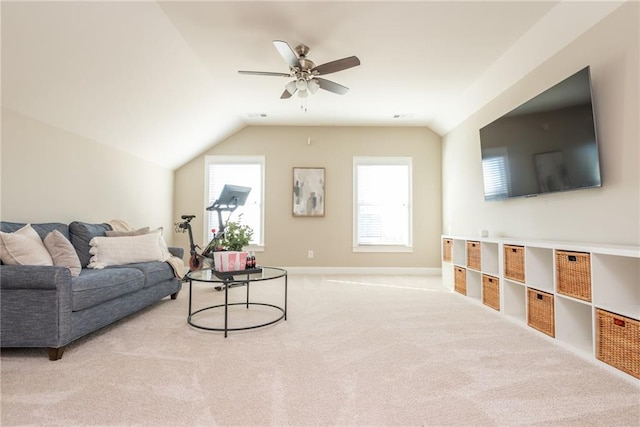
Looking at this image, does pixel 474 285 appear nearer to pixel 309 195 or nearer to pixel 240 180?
pixel 309 195

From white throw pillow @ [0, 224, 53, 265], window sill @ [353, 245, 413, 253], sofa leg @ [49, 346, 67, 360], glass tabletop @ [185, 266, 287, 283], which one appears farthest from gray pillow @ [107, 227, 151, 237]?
window sill @ [353, 245, 413, 253]

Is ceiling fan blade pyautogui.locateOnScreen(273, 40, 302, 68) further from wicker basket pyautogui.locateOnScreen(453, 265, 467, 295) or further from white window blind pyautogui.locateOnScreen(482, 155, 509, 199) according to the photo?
wicker basket pyautogui.locateOnScreen(453, 265, 467, 295)

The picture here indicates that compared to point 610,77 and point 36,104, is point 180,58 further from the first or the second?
point 610,77

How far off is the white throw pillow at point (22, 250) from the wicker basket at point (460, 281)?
163 inches

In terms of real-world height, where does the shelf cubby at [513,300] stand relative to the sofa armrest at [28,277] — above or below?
below

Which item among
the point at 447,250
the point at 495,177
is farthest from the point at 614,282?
the point at 447,250

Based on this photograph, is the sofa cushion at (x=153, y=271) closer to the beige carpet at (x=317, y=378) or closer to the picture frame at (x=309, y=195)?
the beige carpet at (x=317, y=378)

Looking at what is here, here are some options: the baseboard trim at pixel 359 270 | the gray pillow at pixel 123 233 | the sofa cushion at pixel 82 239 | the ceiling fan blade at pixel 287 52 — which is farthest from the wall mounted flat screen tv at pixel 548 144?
the sofa cushion at pixel 82 239

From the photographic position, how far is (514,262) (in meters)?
3.05

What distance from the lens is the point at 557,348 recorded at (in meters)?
2.38

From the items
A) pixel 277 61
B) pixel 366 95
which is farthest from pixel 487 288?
pixel 277 61

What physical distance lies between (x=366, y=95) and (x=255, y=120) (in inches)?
81.4

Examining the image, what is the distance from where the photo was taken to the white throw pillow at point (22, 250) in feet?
7.56

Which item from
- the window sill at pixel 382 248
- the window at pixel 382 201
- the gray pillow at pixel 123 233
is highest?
the window at pixel 382 201
